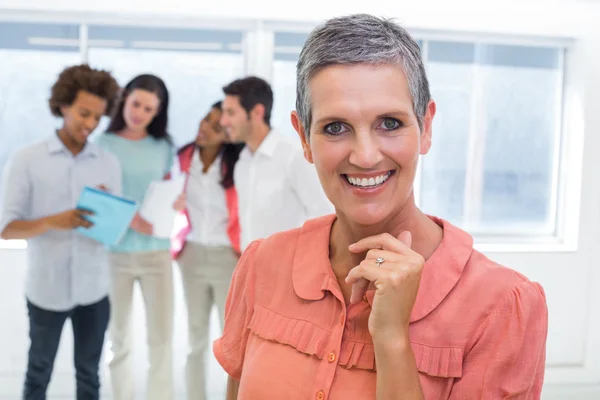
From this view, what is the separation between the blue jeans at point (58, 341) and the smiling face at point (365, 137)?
7.31 feet

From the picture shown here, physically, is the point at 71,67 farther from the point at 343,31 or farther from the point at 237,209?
the point at 343,31

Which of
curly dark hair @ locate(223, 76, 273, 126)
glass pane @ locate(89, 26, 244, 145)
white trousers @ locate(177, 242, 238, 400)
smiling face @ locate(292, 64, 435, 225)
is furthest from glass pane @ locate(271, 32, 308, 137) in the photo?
smiling face @ locate(292, 64, 435, 225)

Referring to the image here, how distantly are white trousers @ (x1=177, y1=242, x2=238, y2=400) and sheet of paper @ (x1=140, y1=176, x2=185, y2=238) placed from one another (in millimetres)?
147

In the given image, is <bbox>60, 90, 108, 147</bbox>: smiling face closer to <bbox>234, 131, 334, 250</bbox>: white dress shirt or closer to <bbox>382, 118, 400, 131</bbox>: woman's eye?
<bbox>234, 131, 334, 250</bbox>: white dress shirt

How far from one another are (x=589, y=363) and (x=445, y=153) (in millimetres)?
1406

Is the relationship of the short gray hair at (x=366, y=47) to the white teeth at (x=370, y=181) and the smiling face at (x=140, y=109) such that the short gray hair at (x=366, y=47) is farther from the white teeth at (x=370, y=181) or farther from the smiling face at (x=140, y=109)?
the smiling face at (x=140, y=109)

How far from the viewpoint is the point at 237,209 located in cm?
300

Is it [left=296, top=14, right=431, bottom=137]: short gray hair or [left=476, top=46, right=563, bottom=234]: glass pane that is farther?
[left=476, top=46, right=563, bottom=234]: glass pane

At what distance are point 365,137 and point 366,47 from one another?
13cm

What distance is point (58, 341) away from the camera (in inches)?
115

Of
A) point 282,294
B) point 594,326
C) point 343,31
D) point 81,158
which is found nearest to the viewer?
point 343,31

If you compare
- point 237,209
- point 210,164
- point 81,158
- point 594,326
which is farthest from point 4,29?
point 594,326

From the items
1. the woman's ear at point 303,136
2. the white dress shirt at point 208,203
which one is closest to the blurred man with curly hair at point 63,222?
the white dress shirt at point 208,203

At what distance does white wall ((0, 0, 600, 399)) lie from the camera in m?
2.98
